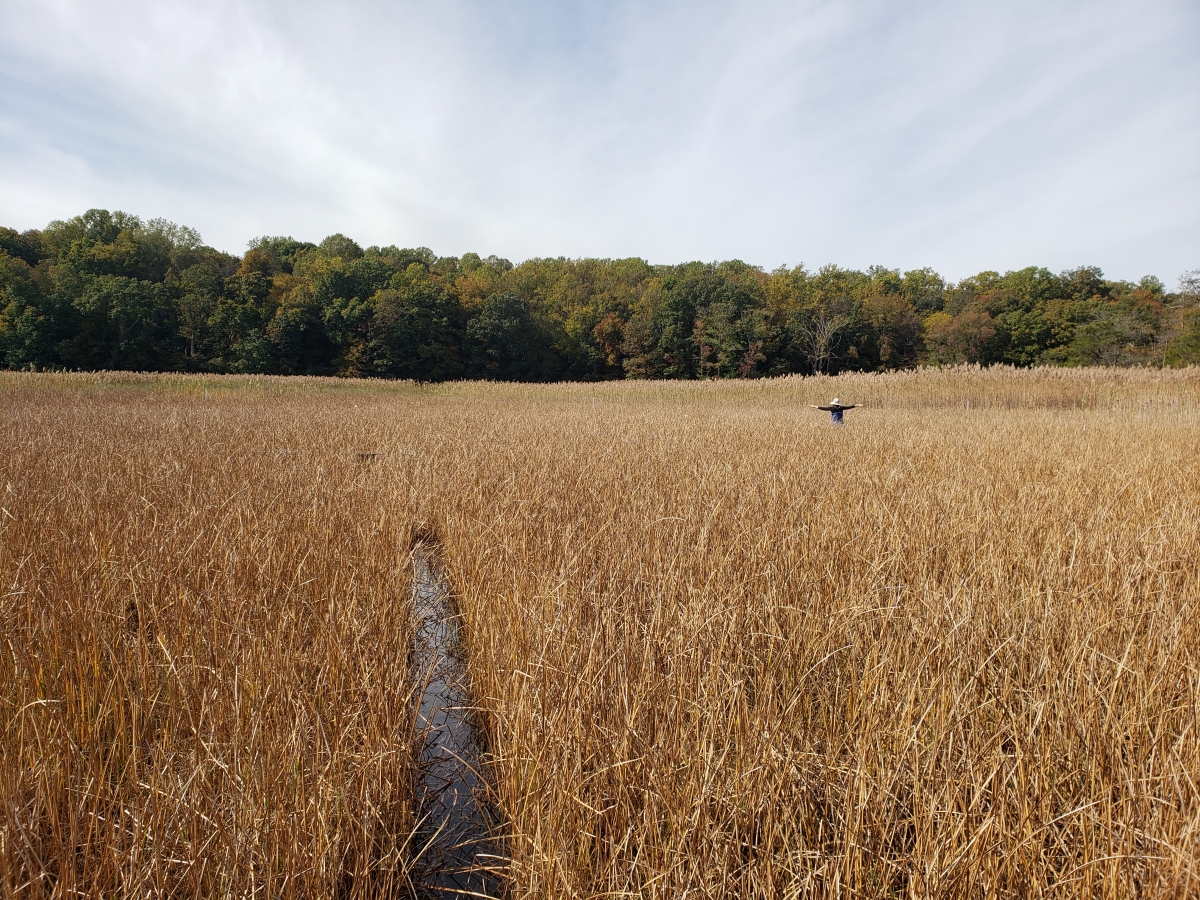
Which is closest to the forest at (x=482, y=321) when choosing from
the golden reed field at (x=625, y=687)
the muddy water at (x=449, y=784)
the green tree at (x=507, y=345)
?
the green tree at (x=507, y=345)

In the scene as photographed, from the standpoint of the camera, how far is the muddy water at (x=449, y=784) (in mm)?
1356

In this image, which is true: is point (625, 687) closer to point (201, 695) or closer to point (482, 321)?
point (201, 695)

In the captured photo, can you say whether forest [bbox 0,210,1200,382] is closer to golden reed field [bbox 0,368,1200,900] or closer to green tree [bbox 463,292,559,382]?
green tree [bbox 463,292,559,382]

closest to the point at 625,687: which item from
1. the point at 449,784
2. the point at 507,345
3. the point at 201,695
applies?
the point at 449,784

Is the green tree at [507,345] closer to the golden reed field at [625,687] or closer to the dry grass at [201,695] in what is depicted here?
the golden reed field at [625,687]

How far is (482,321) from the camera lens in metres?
44.2

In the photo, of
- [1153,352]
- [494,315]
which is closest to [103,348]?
[494,315]

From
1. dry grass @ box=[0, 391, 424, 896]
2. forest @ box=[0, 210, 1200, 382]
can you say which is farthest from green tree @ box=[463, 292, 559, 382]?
dry grass @ box=[0, 391, 424, 896]

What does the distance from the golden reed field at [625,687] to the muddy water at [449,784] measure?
6cm

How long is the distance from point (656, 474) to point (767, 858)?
12.6 ft

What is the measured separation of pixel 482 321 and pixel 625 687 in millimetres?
44992

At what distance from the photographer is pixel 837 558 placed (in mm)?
2719

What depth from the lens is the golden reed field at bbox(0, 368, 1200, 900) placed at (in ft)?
3.62

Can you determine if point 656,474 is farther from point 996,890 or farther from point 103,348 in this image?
point 103,348
